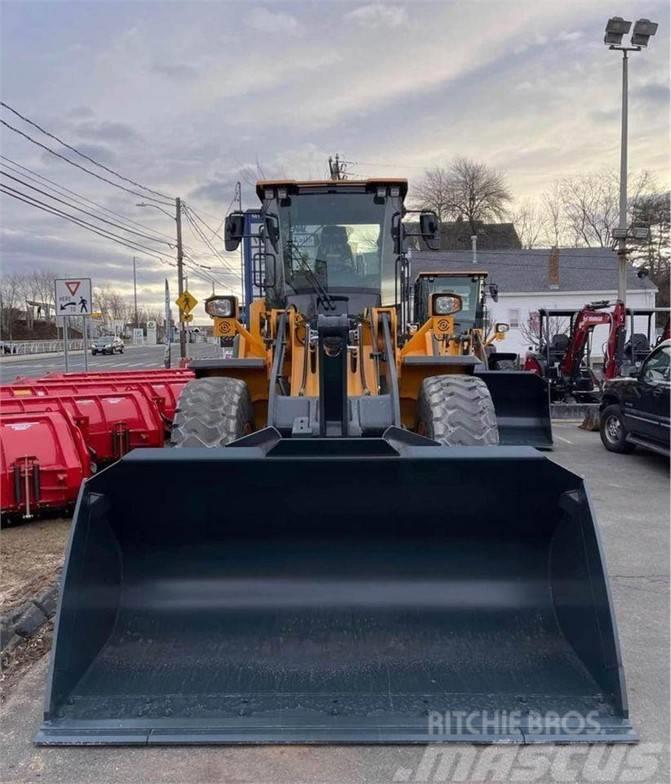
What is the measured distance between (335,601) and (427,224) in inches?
140

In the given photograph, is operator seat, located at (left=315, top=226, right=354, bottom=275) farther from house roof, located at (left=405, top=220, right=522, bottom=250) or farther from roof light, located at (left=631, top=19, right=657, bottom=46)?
house roof, located at (left=405, top=220, right=522, bottom=250)

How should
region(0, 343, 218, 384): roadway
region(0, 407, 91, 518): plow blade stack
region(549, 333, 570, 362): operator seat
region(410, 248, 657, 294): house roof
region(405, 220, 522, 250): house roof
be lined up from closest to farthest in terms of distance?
region(0, 407, 91, 518): plow blade stack → region(549, 333, 570, 362): operator seat → region(0, 343, 218, 384): roadway → region(410, 248, 657, 294): house roof → region(405, 220, 522, 250): house roof

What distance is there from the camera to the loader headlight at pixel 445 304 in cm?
522

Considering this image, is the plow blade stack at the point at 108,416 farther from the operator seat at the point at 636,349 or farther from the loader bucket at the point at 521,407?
the operator seat at the point at 636,349

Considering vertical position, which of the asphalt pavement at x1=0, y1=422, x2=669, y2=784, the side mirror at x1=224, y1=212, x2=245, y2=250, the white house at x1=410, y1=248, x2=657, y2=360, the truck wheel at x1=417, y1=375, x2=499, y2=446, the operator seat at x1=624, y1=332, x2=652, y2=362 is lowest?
the asphalt pavement at x1=0, y1=422, x2=669, y2=784

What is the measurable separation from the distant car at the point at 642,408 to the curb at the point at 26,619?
25.3ft

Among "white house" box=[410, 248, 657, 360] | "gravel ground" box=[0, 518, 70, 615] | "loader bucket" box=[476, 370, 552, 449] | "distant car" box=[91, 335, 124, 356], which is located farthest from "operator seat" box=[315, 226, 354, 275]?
"distant car" box=[91, 335, 124, 356]

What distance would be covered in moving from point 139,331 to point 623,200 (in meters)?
85.6

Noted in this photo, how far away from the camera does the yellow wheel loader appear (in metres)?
2.71

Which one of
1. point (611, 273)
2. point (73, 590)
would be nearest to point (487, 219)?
point (611, 273)

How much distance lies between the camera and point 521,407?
32.4 ft

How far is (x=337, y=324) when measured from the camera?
419 cm

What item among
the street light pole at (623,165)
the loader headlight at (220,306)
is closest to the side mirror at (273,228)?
the loader headlight at (220,306)

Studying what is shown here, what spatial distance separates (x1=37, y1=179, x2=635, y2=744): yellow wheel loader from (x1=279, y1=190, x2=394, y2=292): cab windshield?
95.0 inches
